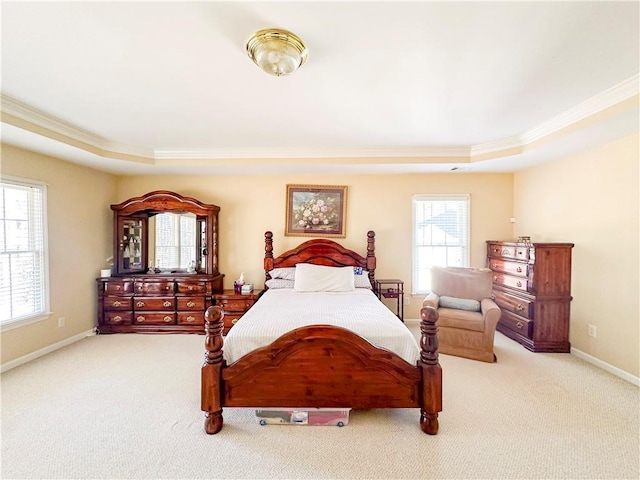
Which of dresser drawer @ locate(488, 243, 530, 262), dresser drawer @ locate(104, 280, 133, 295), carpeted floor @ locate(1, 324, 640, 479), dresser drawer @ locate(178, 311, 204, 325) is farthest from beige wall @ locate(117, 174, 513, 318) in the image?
carpeted floor @ locate(1, 324, 640, 479)

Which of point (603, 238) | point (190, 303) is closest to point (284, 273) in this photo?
point (190, 303)

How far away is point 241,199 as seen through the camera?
441 cm

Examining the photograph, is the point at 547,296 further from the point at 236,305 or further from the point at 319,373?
the point at 236,305

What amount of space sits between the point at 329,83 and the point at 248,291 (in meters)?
2.96

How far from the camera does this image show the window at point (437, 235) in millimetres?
4324

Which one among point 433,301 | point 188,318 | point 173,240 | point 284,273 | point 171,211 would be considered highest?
point 171,211

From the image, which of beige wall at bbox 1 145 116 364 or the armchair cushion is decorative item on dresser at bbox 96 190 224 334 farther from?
the armchair cushion

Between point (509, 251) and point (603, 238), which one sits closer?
point (603, 238)

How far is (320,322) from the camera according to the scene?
224cm

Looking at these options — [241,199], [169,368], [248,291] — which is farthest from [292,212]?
[169,368]

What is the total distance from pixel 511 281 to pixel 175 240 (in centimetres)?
493

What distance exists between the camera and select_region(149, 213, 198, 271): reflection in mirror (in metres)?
4.29

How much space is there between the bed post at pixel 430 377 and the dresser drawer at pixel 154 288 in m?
3.54

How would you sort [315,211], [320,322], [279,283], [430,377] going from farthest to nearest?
[315,211], [279,283], [320,322], [430,377]
